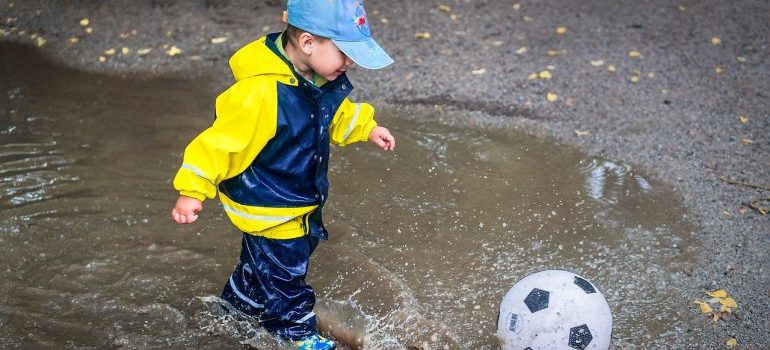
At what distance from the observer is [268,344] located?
136 inches

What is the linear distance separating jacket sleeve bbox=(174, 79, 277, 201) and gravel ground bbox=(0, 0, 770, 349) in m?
2.22

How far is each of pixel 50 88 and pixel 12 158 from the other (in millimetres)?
1417

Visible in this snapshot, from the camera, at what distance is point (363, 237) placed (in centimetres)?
435

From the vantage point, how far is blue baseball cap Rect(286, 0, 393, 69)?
2.80m

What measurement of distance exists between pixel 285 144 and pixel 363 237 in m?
1.50

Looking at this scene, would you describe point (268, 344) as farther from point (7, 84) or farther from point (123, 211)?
point (7, 84)

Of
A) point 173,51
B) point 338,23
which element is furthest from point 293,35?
point 173,51

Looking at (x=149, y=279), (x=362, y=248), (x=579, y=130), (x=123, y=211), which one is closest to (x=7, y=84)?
(x=123, y=211)

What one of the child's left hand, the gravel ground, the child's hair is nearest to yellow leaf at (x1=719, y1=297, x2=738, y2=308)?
the gravel ground

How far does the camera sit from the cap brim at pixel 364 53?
2.82 metres

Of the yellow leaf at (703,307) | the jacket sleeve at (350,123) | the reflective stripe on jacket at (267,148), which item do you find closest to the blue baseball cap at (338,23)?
the reflective stripe on jacket at (267,148)

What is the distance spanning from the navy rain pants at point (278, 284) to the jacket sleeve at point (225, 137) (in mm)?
464

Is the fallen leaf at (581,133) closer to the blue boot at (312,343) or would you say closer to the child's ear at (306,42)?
the blue boot at (312,343)

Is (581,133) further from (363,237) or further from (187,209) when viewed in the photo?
(187,209)
